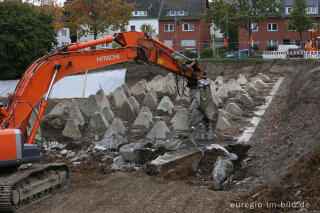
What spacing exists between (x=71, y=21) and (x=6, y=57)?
9726 millimetres

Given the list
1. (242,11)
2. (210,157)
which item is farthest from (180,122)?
(242,11)

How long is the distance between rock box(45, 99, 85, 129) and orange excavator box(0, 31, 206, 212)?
432 centimetres

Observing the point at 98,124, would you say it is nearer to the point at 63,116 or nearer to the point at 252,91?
the point at 63,116

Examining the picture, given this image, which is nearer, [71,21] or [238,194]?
[238,194]

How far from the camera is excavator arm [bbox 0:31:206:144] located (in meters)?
6.91

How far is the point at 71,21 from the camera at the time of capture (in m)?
32.9

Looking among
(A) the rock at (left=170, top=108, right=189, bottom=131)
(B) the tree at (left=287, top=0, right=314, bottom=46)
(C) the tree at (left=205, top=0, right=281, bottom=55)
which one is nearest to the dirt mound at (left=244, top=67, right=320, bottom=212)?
(A) the rock at (left=170, top=108, right=189, bottom=131)

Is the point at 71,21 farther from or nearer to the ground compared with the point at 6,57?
farther from the ground

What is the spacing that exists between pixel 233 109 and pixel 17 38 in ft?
49.7

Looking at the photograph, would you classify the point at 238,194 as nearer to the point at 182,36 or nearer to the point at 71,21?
the point at 71,21

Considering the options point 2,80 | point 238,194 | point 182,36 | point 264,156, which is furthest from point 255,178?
point 182,36

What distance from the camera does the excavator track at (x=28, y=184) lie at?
6.03 meters

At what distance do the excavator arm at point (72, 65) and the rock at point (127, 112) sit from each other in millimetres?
4074

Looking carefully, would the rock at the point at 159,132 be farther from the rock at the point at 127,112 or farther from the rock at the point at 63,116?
the rock at the point at 127,112
